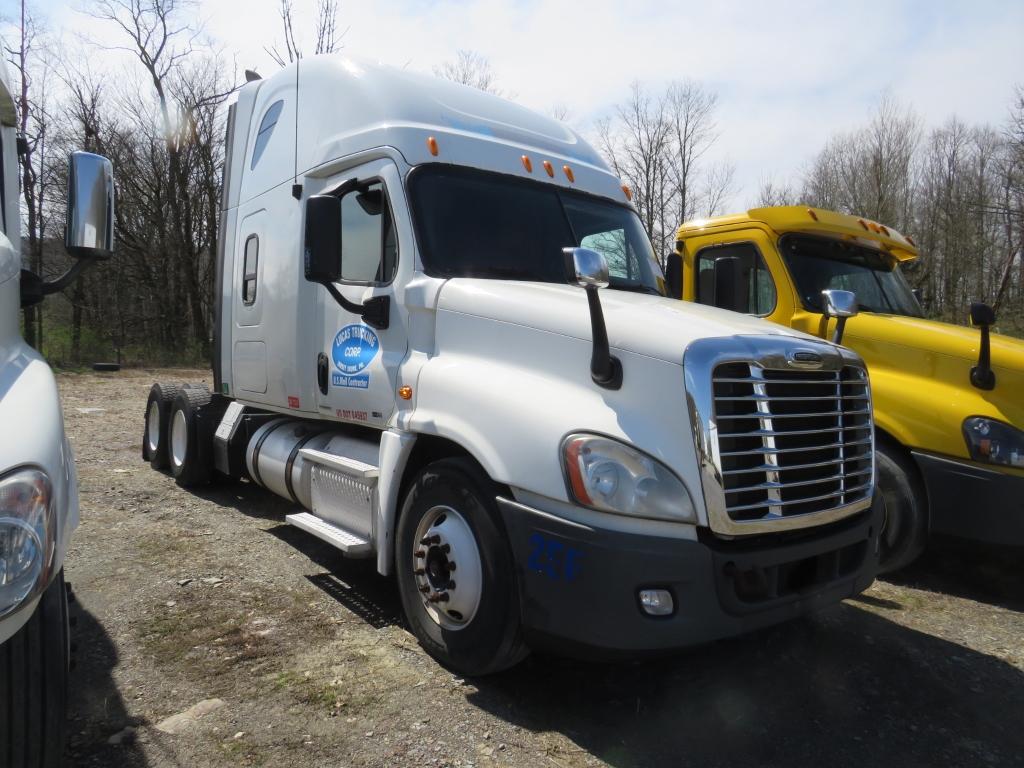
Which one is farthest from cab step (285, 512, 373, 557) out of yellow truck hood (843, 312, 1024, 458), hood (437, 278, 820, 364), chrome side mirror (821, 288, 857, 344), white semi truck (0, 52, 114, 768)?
yellow truck hood (843, 312, 1024, 458)

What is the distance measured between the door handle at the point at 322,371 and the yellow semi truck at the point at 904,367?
8.13ft

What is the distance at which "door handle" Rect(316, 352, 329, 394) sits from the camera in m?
4.70

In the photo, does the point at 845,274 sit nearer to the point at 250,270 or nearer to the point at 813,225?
the point at 813,225

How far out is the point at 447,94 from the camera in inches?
182

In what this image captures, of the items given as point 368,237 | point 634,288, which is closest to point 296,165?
point 368,237

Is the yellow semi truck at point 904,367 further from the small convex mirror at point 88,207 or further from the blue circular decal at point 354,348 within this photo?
the small convex mirror at point 88,207

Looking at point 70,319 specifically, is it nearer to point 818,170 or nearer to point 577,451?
point 577,451

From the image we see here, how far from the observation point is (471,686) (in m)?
3.29

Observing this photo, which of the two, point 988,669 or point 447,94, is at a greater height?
point 447,94

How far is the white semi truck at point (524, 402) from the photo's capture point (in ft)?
9.02

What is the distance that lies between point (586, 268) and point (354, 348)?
198 cm

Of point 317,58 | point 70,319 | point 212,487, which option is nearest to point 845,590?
point 317,58

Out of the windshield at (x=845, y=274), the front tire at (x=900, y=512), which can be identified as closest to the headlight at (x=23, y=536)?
the front tire at (x=900, y=512)

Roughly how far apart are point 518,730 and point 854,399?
2164 millimetres
